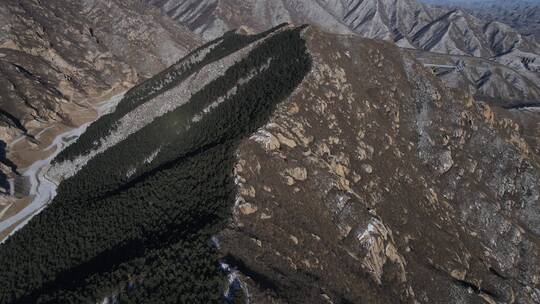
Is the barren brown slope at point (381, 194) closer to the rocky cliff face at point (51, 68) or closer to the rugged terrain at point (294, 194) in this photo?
the rugged terrain at point (294, 194)

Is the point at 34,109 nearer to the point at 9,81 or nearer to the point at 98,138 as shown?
the point at 9,81

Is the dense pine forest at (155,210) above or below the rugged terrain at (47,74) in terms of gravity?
above

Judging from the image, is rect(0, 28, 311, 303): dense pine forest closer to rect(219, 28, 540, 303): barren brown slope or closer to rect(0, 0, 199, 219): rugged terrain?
rect(219, 28, 540, 303): barren brown slope

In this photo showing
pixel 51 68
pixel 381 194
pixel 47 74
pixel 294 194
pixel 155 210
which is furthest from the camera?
pixel 51 68

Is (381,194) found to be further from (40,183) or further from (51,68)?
(51,68)

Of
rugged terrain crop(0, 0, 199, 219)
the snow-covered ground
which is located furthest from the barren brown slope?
rugged terrain crop(0, 0, 199, 219)

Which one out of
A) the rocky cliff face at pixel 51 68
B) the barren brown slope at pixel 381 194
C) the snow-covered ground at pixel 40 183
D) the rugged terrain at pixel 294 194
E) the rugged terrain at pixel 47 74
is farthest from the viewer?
the rocky cliff face at pixel 51 68

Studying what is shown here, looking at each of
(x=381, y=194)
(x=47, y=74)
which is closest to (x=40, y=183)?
(x=47, y=74)

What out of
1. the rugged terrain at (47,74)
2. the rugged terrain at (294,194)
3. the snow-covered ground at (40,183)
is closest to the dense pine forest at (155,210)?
the rugged terrain at (294,194)
